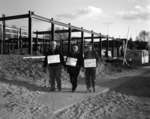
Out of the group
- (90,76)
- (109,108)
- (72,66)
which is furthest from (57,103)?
(90,76)

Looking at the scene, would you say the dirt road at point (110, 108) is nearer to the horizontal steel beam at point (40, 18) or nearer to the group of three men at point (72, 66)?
the group of three men at point (72, 66)

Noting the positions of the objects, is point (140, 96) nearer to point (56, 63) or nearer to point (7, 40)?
point (56, 63)

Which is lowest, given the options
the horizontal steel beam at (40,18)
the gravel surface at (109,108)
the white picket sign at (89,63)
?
the gravel surface at (109,108)

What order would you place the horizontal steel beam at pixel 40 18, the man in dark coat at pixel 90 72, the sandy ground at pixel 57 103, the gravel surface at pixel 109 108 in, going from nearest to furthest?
1. the sandy ground at pixel 57 103
2. the gravel surface at pixel 109 108
3. the man in dark coat at pixel 90 72
4. the horizontal steel beam at pixel 40 18

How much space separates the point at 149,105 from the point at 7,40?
905 inches

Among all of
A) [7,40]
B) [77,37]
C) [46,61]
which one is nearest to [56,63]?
[46,61]

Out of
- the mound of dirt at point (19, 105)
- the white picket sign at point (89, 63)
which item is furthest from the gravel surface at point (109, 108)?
the white picket sign at point (89, 63)

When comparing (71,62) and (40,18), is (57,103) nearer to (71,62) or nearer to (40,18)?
(71,62)

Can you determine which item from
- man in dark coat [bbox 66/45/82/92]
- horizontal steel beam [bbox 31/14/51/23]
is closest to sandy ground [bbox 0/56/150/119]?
man in dark coat [bbox 66/45/82/92]

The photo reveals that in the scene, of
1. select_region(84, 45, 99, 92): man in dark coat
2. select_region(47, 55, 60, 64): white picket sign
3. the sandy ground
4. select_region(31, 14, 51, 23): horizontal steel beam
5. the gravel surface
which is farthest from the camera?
select_region(31, 14, 51, 23): horizontal steel beam

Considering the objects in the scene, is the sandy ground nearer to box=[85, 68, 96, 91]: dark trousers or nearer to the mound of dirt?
the mound of dirt

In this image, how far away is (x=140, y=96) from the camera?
768 cm

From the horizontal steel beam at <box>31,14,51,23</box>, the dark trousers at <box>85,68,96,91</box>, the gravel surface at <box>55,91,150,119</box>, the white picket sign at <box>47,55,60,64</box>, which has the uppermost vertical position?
the horizontal steel beam at <box>31,14,51,23</box>

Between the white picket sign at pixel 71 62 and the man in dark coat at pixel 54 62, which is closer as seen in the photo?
the man in dark coat at pixel 54 62
